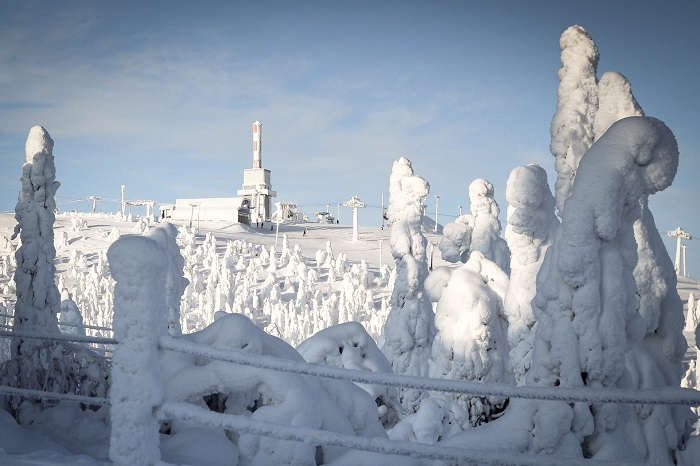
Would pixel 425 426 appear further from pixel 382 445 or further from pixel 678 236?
pixel 678 236

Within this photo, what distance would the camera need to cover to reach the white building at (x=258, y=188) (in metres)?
60.2

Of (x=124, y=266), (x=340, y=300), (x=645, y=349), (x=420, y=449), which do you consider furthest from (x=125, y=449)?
(x=340, y=300)

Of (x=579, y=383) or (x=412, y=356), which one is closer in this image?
(x=579, y=383)

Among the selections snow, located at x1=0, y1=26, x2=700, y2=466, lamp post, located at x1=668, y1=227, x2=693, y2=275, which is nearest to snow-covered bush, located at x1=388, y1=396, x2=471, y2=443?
snow, located at x1=0, y1=26, x2=700, y2=466

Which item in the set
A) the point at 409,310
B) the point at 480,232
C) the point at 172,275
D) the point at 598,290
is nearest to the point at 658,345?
the point at 598,290

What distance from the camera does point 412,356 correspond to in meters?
14.7

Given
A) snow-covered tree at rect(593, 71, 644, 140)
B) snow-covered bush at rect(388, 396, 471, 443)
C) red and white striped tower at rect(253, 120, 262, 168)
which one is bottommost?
snow-covered bush at rect(388, 396, 471, 443)

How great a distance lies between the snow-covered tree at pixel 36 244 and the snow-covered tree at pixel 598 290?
823cm

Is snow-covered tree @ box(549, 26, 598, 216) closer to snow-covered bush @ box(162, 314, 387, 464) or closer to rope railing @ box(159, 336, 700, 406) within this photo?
snow-covered bush @ box(162, 314, 387, 464)

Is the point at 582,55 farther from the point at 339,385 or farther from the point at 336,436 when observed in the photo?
the point at 336,436

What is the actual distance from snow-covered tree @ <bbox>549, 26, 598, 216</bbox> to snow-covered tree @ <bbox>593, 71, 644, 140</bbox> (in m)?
1.41

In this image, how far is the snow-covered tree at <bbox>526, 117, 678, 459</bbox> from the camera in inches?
157

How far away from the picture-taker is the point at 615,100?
7391 millimetres

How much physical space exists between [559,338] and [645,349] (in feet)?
5.60
